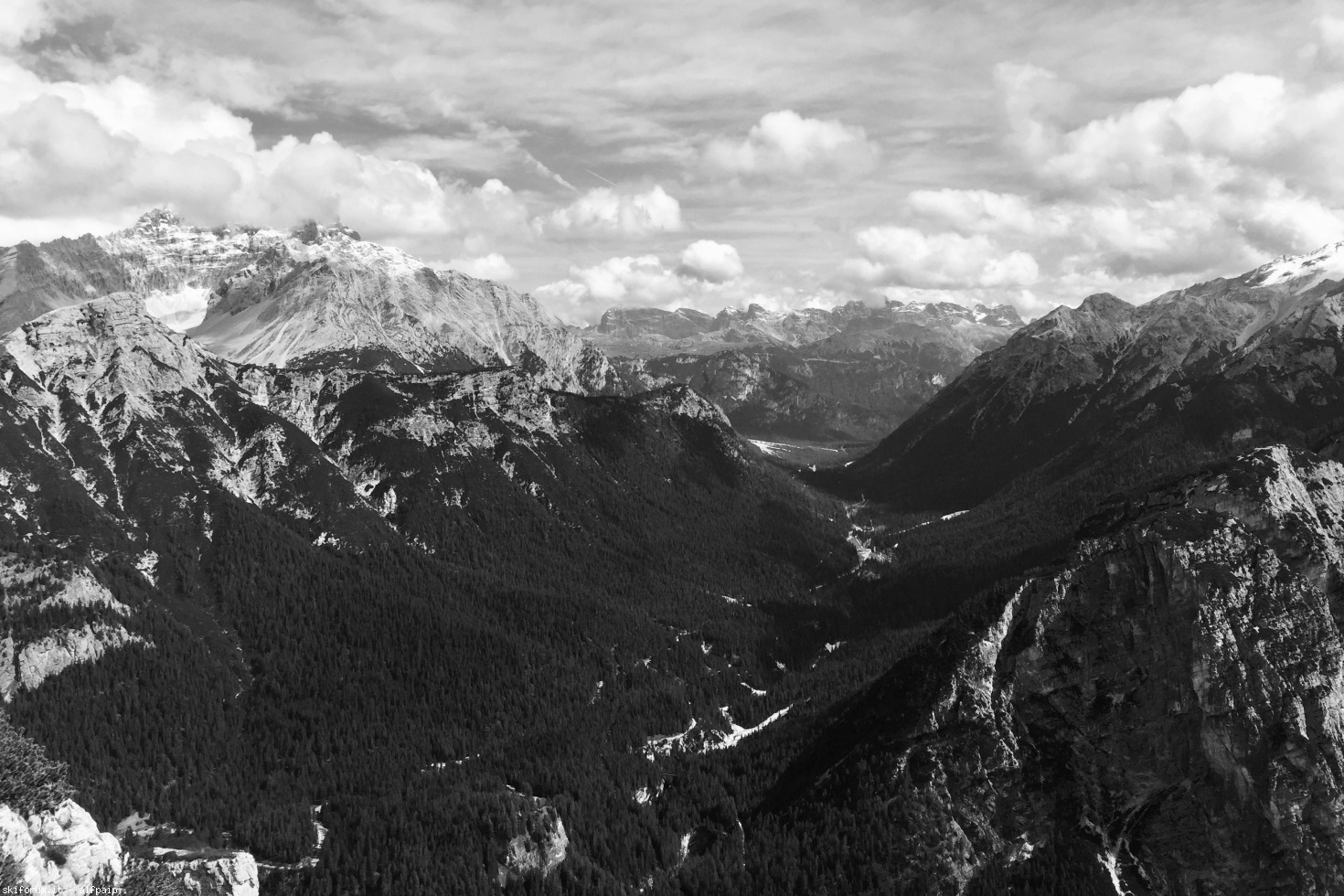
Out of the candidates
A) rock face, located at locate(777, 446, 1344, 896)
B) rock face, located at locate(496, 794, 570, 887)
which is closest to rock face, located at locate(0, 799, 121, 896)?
rock face, located at locate(496, 794, 570, 887)

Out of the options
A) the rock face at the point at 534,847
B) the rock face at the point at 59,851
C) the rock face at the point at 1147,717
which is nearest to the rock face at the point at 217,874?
the rock face at the point at 59,851

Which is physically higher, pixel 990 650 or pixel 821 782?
pixel 990 650

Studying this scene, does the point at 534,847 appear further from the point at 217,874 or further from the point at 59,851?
the point at 59,851

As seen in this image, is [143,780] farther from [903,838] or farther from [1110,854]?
[1110,854]

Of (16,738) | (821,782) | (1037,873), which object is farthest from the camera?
(821,782)

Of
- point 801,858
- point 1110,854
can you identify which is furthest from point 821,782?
point 1110,854

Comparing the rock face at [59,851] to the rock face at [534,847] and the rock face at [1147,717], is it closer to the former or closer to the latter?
the rock face at [534,847]

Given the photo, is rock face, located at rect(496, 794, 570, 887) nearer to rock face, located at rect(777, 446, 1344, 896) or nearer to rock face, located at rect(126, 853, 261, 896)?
rock face, located at rect(777, 446, 1344, 896)

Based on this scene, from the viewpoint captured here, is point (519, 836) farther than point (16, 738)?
Yes
